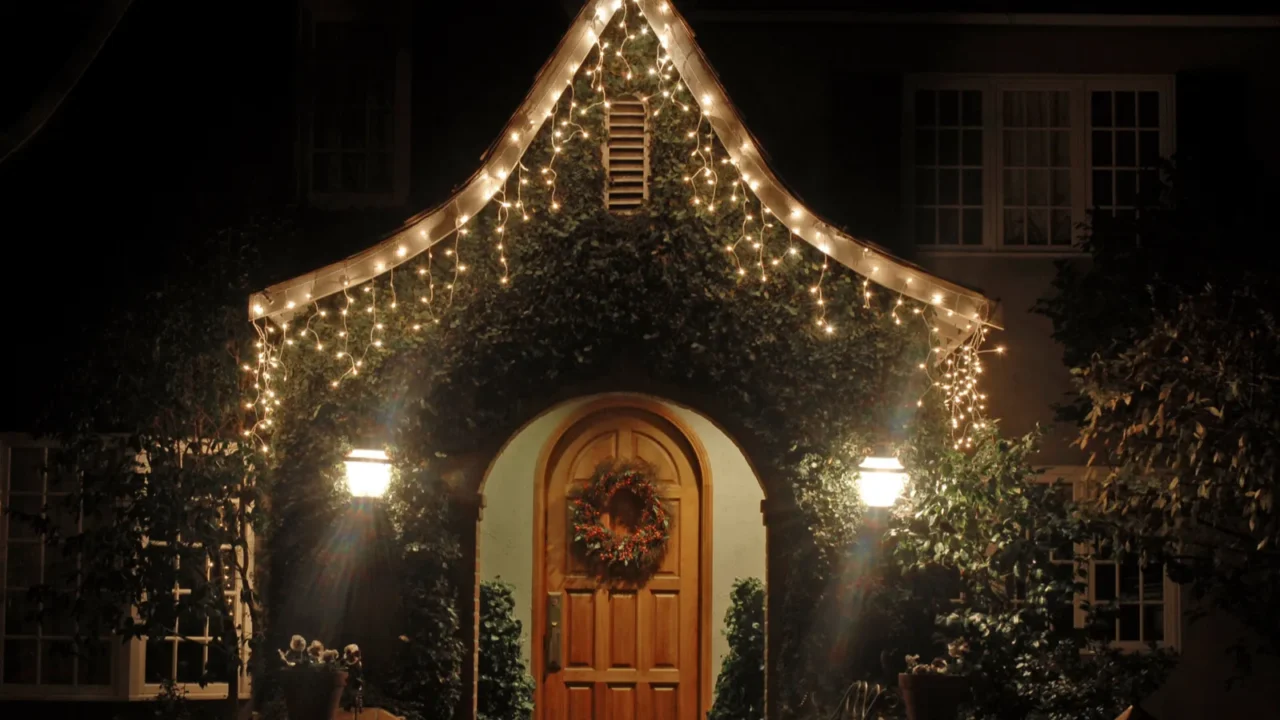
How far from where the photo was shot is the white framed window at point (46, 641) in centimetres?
1029

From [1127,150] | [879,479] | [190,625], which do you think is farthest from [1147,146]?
[190,625]

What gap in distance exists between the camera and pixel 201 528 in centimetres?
905

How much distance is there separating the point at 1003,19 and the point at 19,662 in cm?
894

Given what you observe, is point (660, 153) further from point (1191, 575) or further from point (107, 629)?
point (107, 629)

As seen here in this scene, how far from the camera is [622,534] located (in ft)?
36.8

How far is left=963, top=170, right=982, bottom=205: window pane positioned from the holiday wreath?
3355mm

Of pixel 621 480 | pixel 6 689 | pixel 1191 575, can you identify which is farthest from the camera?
pixel 621 480

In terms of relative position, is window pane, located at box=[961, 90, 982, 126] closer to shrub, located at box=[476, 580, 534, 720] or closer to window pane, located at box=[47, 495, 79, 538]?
shrub, located at box=[476, 580, 534, 720]

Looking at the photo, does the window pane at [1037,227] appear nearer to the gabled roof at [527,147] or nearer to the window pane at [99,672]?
the gabled roof at [527,147]

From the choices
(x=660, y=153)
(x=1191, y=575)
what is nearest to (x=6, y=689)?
(x=660, y=153)

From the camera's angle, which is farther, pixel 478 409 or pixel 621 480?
pixel 621 480

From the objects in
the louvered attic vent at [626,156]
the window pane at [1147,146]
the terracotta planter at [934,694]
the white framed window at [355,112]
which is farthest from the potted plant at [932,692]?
the white framed window at [355,112]

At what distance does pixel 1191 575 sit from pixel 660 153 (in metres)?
4.38

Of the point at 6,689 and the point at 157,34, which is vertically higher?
the point at 157,34
